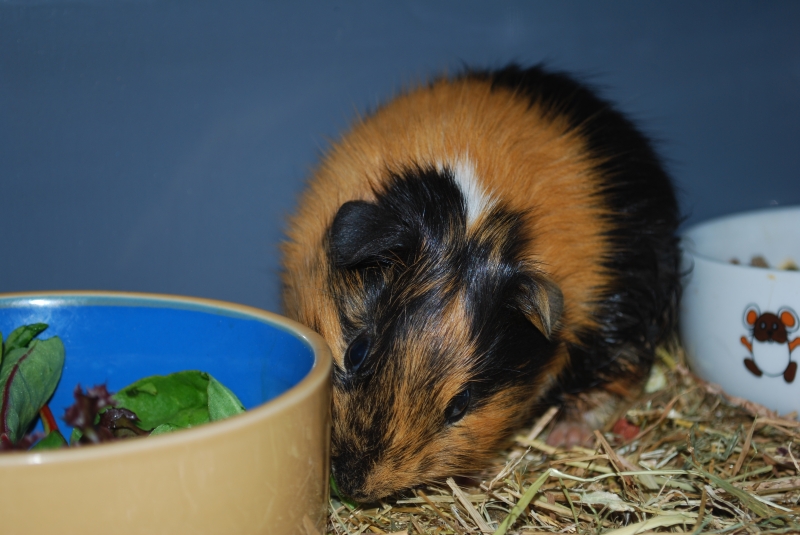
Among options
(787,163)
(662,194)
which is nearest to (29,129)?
(662,194)

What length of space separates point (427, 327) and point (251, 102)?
1.41 metres

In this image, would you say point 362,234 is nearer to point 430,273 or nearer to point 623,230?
point 430,273

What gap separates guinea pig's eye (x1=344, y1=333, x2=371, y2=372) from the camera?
1.70 m

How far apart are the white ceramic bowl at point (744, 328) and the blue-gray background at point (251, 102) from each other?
0.70 metres

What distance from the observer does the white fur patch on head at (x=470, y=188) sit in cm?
184

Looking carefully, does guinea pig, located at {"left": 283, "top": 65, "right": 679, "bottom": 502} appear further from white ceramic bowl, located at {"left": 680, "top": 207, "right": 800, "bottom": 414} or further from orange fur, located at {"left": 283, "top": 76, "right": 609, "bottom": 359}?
white ceramic bowl, located at {"left": 680, "top": 207, "right": 800, "bottom": 414}

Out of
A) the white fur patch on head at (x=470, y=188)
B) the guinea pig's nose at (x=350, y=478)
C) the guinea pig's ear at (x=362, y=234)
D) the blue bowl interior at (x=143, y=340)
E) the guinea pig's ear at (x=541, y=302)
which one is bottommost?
the guinea pig's nose at (x=350, y=478)

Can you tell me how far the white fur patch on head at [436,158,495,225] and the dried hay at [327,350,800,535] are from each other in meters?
0.69

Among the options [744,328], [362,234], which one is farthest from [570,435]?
[362,234]

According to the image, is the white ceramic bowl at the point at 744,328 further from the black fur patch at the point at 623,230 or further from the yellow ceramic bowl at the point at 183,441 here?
the yellow ceramic bowl at the point at 183,441

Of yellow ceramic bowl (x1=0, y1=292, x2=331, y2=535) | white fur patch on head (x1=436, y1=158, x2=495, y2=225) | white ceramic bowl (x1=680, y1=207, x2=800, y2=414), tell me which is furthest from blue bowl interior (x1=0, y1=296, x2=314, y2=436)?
white ceramic bowl (x1=680, y1=207, x2=800, y2=414)

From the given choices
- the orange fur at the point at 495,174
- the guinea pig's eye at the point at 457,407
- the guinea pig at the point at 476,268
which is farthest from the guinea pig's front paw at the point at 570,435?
the guinea pig's eye at the point at 457,407

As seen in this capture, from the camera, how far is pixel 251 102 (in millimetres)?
2652

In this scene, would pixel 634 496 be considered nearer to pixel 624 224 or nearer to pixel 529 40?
pixel 624 224
